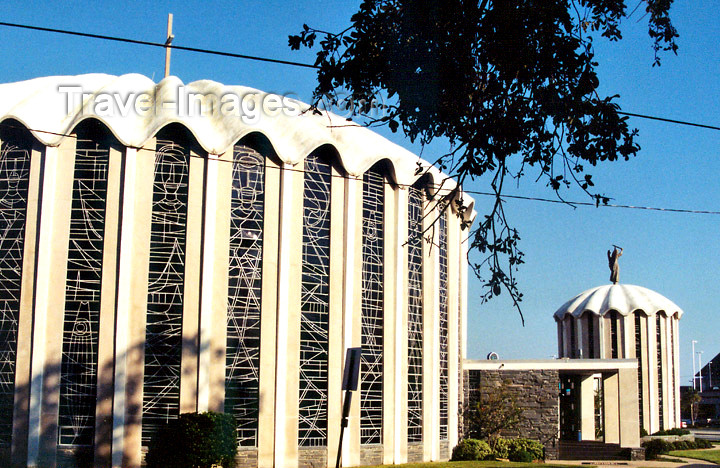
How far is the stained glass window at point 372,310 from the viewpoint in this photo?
2644 cm

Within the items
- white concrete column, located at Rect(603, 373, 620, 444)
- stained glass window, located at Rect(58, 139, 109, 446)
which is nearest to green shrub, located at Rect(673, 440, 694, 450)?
white concrete column, located at Rect(603, 373, 620, 444)

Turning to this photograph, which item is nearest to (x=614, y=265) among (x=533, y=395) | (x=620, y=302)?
(x=620, y=302)

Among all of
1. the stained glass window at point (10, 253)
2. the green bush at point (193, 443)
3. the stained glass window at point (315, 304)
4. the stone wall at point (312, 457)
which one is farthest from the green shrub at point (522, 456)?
the stained glass window at point (10, 253)

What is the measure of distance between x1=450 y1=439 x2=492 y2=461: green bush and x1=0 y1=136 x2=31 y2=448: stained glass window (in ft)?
47.6

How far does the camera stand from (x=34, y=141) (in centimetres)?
2430

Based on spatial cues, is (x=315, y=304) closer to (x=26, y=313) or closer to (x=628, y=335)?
(x=26, y=313)

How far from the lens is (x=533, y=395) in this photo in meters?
33.6

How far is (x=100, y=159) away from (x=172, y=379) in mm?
6287

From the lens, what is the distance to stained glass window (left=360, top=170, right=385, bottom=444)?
26.4 metres

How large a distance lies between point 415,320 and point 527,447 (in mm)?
7271

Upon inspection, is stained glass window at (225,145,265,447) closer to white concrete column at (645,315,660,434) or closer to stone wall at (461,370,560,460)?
stone wall at (461,370,560,460)

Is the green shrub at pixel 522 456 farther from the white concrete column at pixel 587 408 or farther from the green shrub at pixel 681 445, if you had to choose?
the green shrub at pixel 681 445

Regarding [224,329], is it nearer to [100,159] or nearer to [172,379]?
[172,379]

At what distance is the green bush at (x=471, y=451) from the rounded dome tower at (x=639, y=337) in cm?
2213
